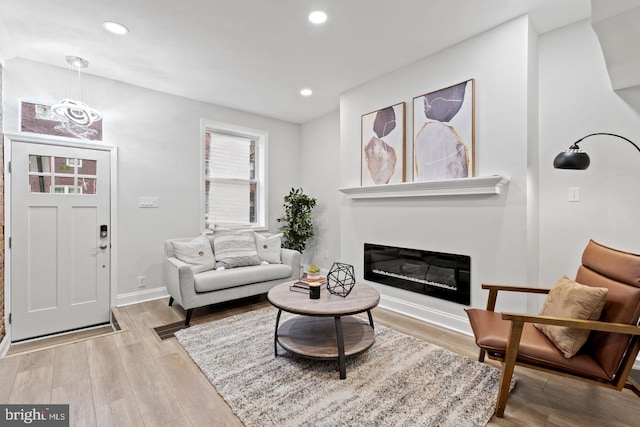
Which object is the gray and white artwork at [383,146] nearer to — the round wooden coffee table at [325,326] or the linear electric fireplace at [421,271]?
the linear electric fireplace at [421,271]

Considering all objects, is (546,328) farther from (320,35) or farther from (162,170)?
(162,170)

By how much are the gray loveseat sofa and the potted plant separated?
2.29 feet

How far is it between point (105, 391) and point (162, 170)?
8.84ft

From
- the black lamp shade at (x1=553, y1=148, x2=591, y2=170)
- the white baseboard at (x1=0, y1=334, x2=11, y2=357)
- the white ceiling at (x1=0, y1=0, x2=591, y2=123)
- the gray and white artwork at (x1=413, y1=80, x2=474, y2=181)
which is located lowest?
the white baseboard at (x1=0, y1=334, x2=11, y2=357)

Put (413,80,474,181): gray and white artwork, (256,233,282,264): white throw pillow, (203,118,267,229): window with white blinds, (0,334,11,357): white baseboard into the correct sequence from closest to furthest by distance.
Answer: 1. (0,334,11,357): white baseboard
2. (413,80,474,181): gray and white artwork
3. (256,233,282,264): white throw pillow
4. (203,118,267,229): window with white blinds

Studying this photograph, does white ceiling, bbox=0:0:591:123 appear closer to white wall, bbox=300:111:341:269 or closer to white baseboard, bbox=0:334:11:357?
white wall, bbox=300:111:341:269

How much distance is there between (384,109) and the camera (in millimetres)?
3467

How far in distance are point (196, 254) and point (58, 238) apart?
138cm

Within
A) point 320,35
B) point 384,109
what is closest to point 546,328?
point 384,109

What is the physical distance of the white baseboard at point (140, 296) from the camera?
359 cm

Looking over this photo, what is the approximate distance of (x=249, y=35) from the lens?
8.79 feet

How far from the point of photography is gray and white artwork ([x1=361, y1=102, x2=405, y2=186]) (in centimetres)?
331

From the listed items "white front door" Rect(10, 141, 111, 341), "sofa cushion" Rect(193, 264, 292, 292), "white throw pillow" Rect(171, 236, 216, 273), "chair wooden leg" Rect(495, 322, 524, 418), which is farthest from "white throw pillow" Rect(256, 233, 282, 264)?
"chair wooden leg" Rect(495, 322, 524, 418)

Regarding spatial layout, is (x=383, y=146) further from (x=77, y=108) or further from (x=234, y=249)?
(x=77, y=108)
